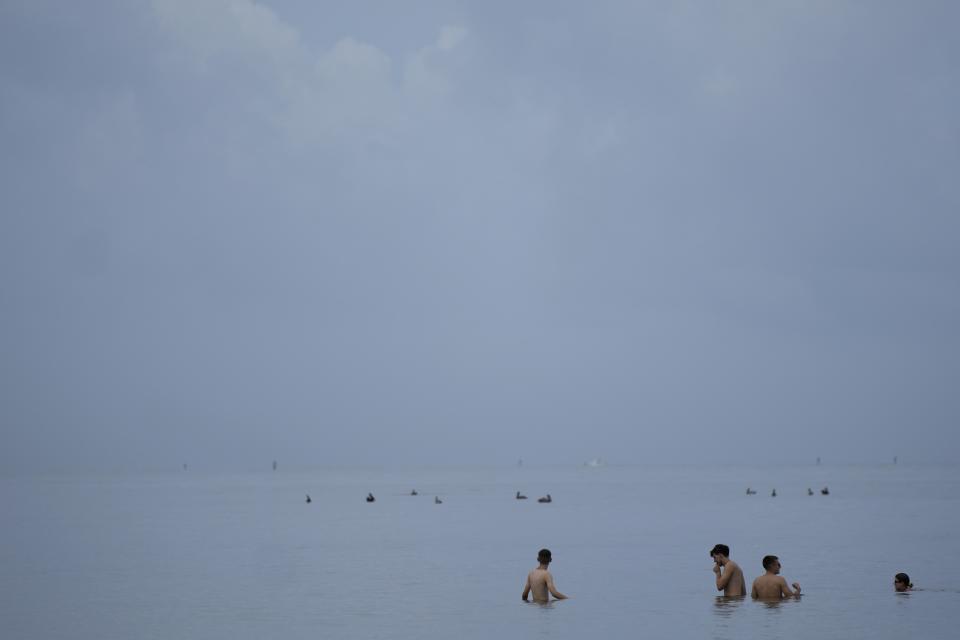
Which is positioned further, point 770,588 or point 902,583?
point 902,583

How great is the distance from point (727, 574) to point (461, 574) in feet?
43.6

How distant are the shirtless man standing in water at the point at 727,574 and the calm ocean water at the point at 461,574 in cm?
60

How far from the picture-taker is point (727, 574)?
32688mm

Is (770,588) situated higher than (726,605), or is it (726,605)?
(770,588)

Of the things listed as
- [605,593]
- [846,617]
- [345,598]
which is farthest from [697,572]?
[345,598]

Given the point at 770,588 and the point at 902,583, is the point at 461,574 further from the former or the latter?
the point at 902,583

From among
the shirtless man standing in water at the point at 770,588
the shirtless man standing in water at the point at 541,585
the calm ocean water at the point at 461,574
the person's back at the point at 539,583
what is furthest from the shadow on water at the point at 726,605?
the person's back at the point at 539,583

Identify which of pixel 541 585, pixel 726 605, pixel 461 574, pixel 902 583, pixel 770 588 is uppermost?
pixel 902 583

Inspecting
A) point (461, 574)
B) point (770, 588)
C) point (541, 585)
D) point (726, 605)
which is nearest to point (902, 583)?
point (770, 588)

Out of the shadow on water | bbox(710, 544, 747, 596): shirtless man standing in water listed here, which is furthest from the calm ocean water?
bbox(710, 544, 747, 596): shirtless man standing in water

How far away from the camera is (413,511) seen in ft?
300

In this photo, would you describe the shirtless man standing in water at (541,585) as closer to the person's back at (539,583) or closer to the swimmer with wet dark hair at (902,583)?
the person's back at (539,583)

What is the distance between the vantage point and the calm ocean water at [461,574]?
1194 inches

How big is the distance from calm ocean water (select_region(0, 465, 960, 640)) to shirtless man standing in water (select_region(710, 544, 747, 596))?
1.98 feet
